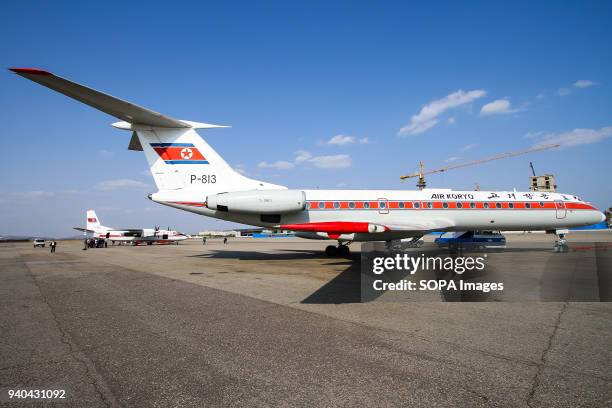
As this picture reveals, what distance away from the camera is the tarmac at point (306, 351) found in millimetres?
2721

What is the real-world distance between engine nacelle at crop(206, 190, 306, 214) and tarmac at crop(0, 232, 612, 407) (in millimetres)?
7481

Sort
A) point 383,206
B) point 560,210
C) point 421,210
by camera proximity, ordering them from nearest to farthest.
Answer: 1. point 383,206
2. point 421,210
3. point 560,210

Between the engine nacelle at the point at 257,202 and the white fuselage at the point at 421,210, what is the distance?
576 millimetres

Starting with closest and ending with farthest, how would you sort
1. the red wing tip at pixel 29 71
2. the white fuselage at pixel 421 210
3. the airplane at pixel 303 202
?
the red wing tip at pixel 29 71
the airplane at pixel 303 202
the white fuselage at pixel 421 210

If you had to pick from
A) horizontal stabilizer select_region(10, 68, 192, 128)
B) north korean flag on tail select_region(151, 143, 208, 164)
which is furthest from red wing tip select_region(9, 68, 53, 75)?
north korean flag on tail select_region(151, 143, 208, 164)

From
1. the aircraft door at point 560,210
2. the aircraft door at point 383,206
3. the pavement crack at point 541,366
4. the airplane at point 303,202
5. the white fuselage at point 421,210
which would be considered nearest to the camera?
the pavement crack at point 541,366

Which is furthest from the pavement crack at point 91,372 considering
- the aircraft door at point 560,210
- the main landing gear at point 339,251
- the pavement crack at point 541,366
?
the aircraft door at point 560,210

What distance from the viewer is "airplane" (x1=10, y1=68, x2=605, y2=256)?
14.2 meters

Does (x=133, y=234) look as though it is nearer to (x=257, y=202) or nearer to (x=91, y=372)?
(x=257, y=202)

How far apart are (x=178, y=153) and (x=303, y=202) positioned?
20.4 ft

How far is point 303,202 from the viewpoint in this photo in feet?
48.4

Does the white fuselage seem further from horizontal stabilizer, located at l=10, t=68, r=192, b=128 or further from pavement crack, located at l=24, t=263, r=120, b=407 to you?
pavement crack, located at l=24, t=263, r=120, b=407

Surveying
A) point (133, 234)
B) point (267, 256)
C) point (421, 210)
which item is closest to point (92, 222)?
point (133, 234)

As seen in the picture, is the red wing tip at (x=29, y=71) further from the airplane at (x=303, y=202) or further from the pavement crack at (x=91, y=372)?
the pavement crack at (x=91, y=372)
